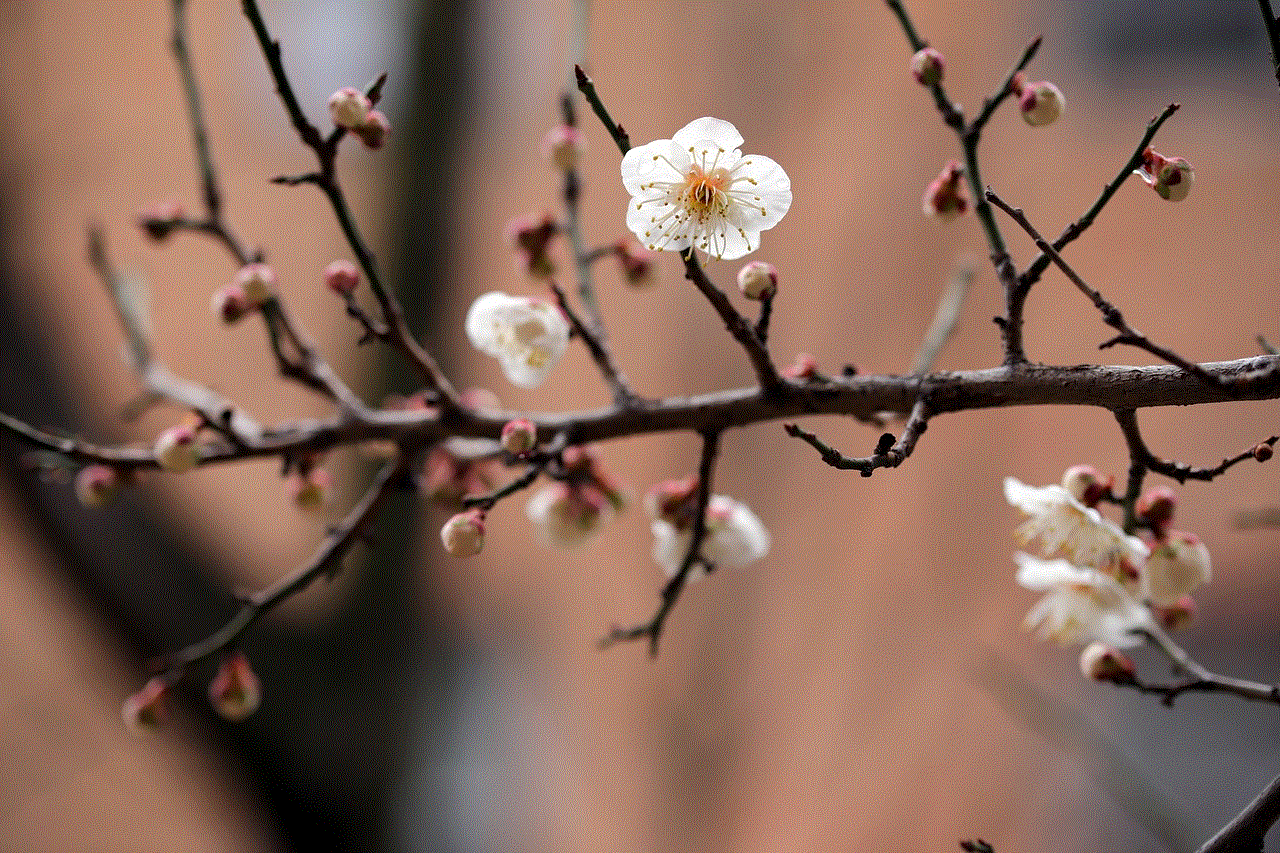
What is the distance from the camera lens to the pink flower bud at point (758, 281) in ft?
1.46

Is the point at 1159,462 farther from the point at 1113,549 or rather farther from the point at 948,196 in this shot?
the point at 948,196

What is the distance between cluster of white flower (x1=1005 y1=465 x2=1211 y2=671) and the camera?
50 centimetres

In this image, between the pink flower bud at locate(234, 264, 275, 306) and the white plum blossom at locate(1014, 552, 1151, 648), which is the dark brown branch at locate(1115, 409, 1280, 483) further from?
the pink flower bud at locate(234, 264, 275, 306)

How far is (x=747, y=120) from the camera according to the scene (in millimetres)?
2055

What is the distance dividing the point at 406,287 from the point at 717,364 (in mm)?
651

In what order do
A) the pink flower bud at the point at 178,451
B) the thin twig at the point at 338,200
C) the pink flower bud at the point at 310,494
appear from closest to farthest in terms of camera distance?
1. the thin twig at the point at 338,200
2. the pink flower bud at the point at 178,451
3. the pink flower bud at the point at 310,494

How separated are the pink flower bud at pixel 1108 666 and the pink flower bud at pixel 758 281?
0.32 metres

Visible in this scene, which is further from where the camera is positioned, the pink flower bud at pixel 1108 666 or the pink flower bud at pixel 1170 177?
the pink flower bud at pixel 1108 666

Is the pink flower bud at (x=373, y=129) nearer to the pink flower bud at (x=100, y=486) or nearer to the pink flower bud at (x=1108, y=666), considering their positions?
the pink flower bud at (x=100, y=486)

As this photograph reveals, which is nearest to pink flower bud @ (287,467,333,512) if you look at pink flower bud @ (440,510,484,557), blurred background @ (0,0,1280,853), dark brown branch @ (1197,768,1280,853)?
pink flower bud @ (440,510,484,557)

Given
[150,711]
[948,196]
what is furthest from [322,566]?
[948,196]

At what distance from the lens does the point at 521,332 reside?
1.95 ft

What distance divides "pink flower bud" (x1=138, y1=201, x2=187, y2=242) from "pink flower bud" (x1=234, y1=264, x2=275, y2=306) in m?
0.15

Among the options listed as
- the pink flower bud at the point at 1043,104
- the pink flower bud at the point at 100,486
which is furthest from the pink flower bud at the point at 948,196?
the pink flower bud at the point at 100,486
